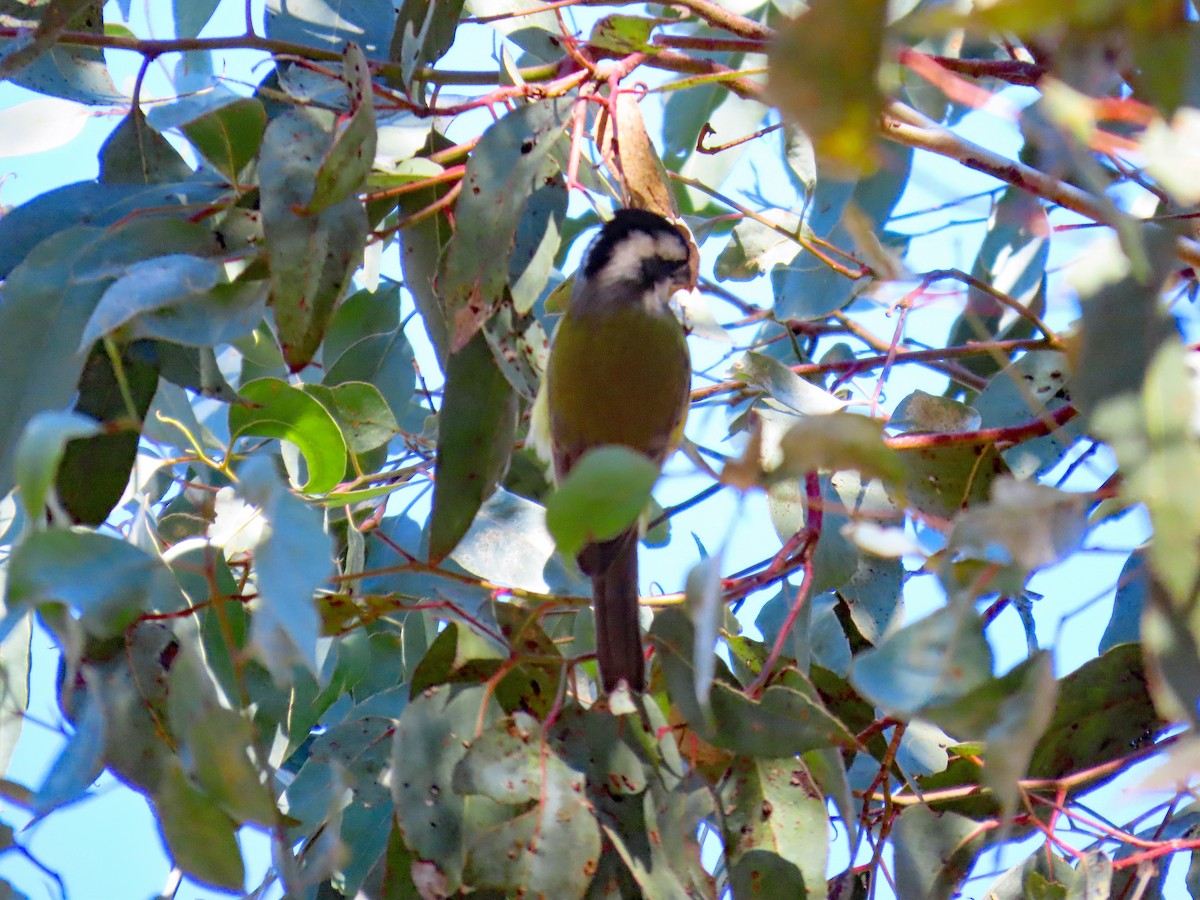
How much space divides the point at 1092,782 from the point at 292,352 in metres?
1.13

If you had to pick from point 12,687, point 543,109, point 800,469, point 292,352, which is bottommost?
point 800,469

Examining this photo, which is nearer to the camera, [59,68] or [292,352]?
[292,352]

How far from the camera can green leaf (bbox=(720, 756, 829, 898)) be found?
1.43m

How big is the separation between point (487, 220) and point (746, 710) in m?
0.61

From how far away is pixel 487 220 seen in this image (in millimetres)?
1379

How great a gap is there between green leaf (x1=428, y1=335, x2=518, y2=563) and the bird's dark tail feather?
0.26 meters

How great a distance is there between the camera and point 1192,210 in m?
1.56

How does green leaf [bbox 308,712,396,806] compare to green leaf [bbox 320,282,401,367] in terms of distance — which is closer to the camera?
green leaf [bbox 308,712,396,806]

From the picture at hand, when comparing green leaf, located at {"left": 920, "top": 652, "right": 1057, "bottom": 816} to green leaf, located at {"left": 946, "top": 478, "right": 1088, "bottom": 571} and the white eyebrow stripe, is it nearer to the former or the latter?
green leaf, located at {"left": 946, "top": 478, "right": 1088, "bottom": 571}

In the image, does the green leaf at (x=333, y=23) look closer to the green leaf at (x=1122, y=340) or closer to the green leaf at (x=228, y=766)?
the green leaf at (x=228, y=766)

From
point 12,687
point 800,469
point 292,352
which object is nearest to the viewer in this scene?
point 800,469

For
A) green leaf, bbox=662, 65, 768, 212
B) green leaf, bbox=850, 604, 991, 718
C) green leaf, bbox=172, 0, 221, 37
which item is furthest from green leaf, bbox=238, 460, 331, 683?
green leaf, bbox=662, 65, 768, 212

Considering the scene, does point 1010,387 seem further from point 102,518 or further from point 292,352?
point 102,518

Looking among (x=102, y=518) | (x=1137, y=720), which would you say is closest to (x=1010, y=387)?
(x=1137, y=720)
